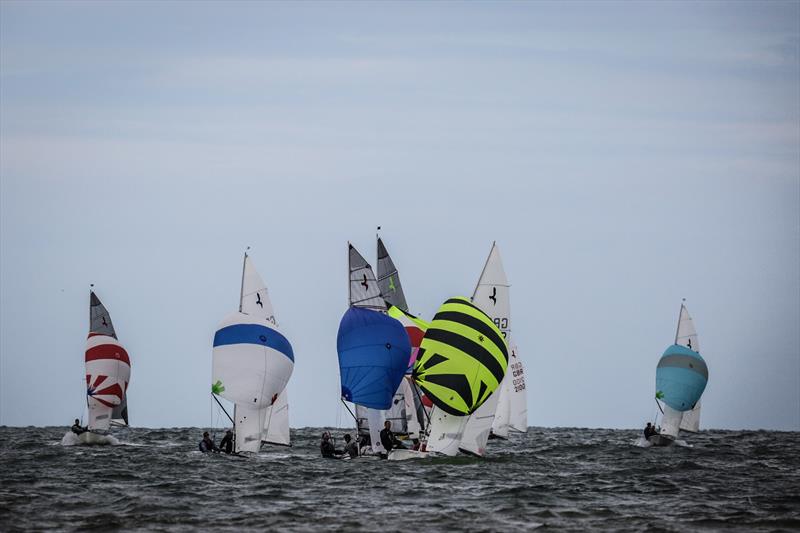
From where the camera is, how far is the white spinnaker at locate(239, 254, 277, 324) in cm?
5495

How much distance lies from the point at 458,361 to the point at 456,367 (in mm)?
256

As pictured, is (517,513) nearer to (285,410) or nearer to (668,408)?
(285,410)

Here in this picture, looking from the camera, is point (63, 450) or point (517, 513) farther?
point (63, 450)

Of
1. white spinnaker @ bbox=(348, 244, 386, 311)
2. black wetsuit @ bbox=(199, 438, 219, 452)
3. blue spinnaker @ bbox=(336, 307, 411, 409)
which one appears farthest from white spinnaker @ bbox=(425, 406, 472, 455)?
black wetsuit @ bbox=(199, 438, 219, 452)

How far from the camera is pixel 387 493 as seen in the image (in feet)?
126

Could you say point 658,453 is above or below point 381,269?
below

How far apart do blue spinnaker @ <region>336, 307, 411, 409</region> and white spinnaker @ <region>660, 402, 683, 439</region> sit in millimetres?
24392

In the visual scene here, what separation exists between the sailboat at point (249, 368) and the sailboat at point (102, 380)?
13.5 m

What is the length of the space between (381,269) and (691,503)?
24132 mm

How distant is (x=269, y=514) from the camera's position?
109ft

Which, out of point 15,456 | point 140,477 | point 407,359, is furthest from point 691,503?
point 15,456

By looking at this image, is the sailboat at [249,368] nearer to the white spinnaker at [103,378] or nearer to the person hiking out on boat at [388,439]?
the person hiking out on boat at [388,439]

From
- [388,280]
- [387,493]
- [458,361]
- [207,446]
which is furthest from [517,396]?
[387,493]

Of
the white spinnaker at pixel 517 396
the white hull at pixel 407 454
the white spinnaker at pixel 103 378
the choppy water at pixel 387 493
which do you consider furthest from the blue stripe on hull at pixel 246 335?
the white spinnaker at pixel 517 396
